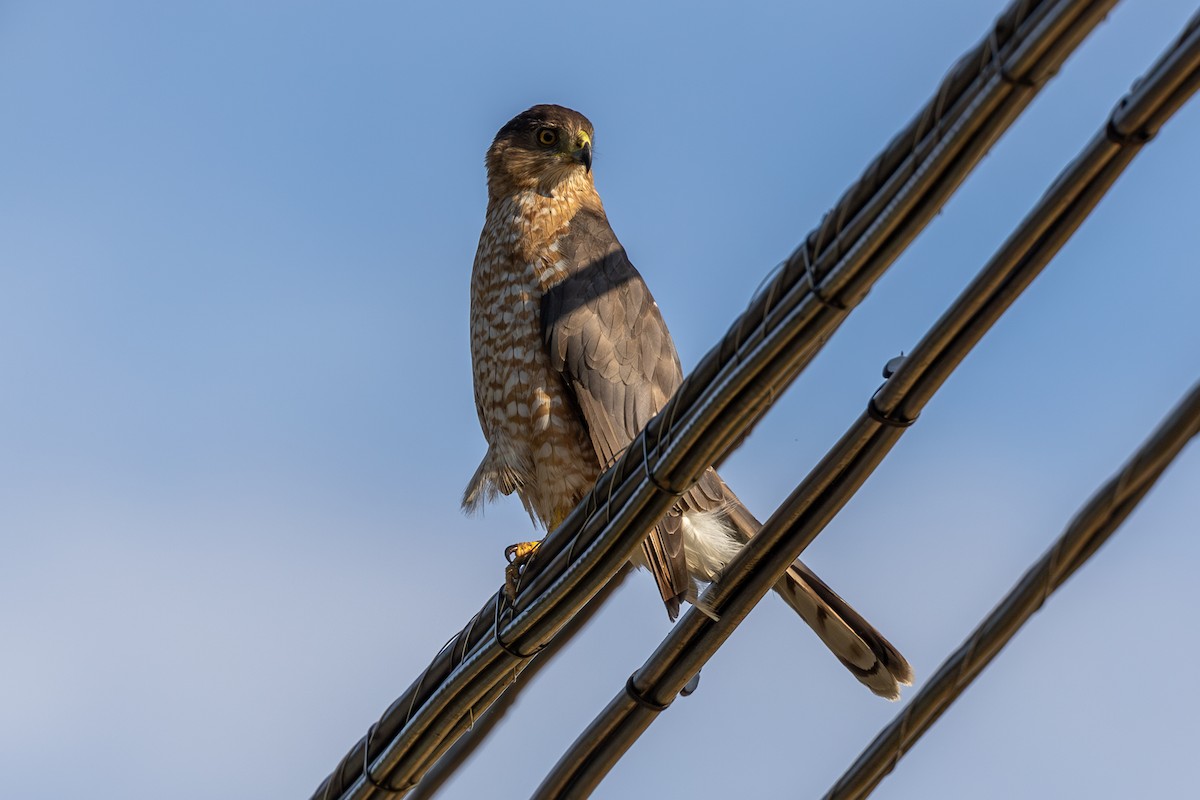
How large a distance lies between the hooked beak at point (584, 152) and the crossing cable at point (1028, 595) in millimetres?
3744

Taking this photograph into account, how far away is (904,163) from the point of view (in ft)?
8.90

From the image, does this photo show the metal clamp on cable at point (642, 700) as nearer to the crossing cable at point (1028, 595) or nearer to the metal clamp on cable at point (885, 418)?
the crossing cable at point (1028, 595)

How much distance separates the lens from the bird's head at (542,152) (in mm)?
6496

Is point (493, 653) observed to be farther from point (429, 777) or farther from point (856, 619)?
point (856, 619)

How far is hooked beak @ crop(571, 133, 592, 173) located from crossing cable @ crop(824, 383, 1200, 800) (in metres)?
3.74

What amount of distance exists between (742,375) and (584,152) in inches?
147

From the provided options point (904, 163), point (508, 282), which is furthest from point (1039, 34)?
point (508, 282)

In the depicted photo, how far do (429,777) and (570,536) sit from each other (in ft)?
5.97

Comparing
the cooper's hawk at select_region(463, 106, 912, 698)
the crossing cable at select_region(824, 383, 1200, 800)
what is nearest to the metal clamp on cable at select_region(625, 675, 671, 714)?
the crossing cable at select_region(824, 383, 1200, 800)

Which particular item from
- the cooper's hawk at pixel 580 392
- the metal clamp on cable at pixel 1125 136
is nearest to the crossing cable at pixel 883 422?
the metal clamp on cable at pixel 1125 136

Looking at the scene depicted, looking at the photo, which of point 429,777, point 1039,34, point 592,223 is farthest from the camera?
point 592,223

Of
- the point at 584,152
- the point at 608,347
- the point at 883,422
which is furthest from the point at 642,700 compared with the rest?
the point at 584,152

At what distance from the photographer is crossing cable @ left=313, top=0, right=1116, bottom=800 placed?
2582mm

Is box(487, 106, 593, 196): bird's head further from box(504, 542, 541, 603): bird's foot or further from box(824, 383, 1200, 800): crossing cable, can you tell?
box(824, 383, 1200, 800): crossing cable
